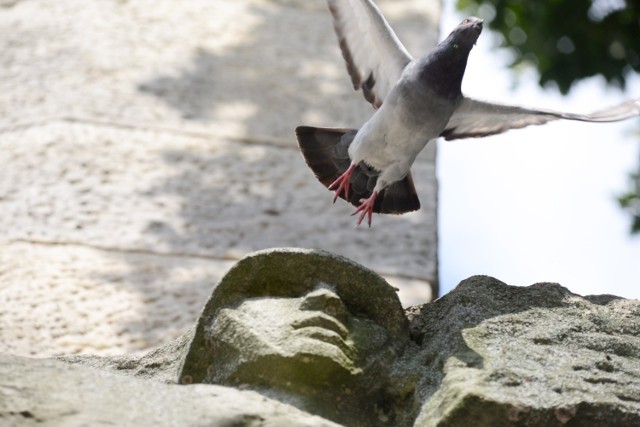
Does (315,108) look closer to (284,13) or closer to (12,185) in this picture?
(284,13)

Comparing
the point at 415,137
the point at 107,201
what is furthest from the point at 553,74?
the point at 415,137

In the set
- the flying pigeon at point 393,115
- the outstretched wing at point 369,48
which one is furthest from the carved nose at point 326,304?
the outstretched wing at point 369,48

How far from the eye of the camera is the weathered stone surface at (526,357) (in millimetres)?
1614

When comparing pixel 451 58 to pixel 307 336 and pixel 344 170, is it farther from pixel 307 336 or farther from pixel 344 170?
pixel 307 336

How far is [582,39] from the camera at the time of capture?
523 centimetres

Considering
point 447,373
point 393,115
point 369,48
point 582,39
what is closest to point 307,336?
point 447,373

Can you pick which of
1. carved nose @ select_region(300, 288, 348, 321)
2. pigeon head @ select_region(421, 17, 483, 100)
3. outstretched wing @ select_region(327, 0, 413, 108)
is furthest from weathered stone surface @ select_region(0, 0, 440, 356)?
carved nose @ select_region(300, 288, 348, 321)

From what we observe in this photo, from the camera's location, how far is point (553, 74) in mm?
5273

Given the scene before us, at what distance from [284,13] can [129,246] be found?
1.94 meters

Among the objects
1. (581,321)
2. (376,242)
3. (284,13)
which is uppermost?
(581,321)

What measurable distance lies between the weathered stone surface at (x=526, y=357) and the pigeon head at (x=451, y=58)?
24.1 inches

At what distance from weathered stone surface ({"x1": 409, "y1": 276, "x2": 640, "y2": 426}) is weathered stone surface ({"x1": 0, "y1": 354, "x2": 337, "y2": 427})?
224 millimetres

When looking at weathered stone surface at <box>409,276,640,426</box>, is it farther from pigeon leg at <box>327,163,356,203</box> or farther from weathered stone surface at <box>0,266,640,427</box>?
pigeon leg at <box>327,163,356,203</box>

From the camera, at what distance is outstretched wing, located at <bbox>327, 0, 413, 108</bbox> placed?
2.68 meters
